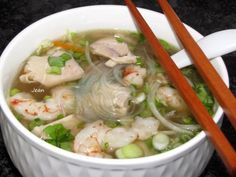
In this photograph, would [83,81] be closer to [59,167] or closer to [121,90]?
[121,90]

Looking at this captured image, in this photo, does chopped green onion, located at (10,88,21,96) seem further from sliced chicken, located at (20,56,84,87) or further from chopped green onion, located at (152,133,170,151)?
chopped green onion, located at (152,133,170,151)

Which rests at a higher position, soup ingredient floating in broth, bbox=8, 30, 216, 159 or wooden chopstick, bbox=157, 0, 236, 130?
wooden chopstick, bbox=157, 0, 236, 130

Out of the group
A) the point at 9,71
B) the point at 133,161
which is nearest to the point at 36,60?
the point at 9,71

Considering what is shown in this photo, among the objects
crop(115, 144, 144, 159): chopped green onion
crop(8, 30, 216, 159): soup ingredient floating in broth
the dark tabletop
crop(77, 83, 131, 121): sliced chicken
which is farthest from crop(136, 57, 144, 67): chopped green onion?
the dark tabletop

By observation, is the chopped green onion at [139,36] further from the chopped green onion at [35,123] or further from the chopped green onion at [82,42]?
the chopped green onion at [35,123]

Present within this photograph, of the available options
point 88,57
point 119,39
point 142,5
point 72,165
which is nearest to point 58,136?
point 72,165
